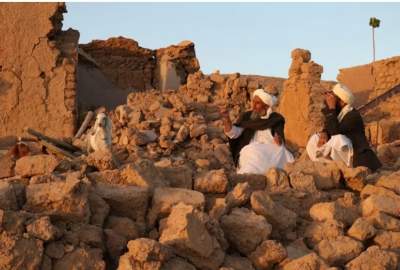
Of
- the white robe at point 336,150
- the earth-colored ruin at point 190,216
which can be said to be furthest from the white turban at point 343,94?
the earth-colored ruin at point 190,216

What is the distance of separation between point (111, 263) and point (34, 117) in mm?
10515

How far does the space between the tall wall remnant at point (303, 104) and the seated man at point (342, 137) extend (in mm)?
5561

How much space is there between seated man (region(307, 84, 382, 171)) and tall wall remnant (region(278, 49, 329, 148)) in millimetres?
5561

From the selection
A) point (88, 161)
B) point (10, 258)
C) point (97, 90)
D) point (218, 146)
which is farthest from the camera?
point (97, 90)

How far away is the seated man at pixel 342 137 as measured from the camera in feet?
20.9

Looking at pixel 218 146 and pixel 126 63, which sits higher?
pixel 126 63

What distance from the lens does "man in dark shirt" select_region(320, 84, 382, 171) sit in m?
6.50

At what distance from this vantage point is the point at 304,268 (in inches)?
141

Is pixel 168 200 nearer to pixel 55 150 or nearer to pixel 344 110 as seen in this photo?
pixel 344 110

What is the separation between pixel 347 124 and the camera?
21.5 ft

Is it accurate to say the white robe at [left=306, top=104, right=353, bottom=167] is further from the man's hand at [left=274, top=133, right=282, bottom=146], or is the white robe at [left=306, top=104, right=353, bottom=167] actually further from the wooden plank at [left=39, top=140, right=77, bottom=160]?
the wooden plank at [left=39, top=140, right=77, bottom=160]

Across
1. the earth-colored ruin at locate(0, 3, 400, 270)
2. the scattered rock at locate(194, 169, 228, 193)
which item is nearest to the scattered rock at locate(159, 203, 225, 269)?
the earth-colored ruin at locate(0, 3, 400, 270)

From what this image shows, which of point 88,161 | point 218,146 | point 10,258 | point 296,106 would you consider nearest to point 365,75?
point 296,106

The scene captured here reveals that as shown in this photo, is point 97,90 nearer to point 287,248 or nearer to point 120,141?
point 120,141
